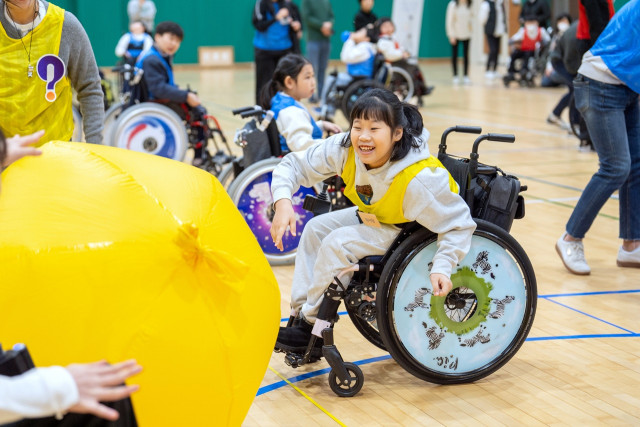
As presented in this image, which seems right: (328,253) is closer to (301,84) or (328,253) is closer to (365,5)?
(301,84)

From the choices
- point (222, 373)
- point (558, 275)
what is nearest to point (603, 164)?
point (558, 275)

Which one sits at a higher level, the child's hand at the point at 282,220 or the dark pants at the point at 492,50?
the child's hand at the point at 282,220

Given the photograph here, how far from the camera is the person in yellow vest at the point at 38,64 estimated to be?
10.2 feet

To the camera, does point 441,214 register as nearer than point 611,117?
Yes

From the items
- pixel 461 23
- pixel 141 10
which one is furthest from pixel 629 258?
pixel 461 23

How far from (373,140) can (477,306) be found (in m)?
0.70

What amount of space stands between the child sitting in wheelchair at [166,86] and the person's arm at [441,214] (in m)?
3.96

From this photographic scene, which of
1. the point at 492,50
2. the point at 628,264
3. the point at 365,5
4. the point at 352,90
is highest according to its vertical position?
the point at 365,5

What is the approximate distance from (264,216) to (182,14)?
15.9 metres

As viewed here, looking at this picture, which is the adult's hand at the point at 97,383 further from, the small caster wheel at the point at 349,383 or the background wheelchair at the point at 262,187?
the background wheelchair at the point at 262,187

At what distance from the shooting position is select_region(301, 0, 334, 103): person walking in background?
11453 millimetres

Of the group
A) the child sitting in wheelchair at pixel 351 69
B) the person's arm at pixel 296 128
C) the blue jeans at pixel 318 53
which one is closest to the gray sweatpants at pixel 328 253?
the person's arm at pixel 296 128

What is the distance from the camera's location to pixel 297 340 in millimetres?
3217

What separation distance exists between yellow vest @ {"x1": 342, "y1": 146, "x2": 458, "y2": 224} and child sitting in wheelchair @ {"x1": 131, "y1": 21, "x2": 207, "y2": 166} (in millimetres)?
3717
